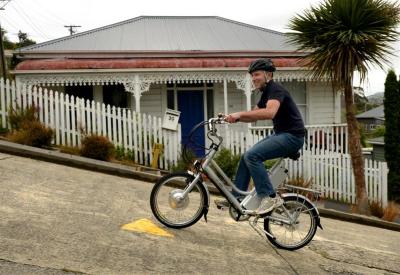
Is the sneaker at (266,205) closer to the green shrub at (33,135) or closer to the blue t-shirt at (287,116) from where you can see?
the blue t-shirt at (287,116)

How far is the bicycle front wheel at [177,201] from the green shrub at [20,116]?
6325 millimetres

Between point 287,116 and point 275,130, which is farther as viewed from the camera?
point 275,130

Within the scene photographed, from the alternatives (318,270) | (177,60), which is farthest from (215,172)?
(177,60)

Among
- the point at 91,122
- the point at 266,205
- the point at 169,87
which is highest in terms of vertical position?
the point at 169,87

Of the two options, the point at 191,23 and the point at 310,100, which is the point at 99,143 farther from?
the point at 191,23

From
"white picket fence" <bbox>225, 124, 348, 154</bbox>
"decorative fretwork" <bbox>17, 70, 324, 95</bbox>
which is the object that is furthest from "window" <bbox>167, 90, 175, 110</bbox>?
"white picket fence" <bbox>225, 124, 348, 154</bbox>

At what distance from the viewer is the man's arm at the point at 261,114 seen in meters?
4.70

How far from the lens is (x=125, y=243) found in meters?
4.69

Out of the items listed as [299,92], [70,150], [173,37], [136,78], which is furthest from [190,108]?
[70,150]

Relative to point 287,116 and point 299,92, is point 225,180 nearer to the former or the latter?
point 287,116

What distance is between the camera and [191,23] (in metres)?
19.5

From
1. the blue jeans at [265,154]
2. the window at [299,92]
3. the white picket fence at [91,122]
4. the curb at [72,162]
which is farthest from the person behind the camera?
the window at [299,92]

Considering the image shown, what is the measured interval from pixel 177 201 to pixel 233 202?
22.9 inches

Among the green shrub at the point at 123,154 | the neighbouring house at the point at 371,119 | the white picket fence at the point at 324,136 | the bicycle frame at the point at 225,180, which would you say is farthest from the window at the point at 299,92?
the neighbouring house at the point at 371,119
